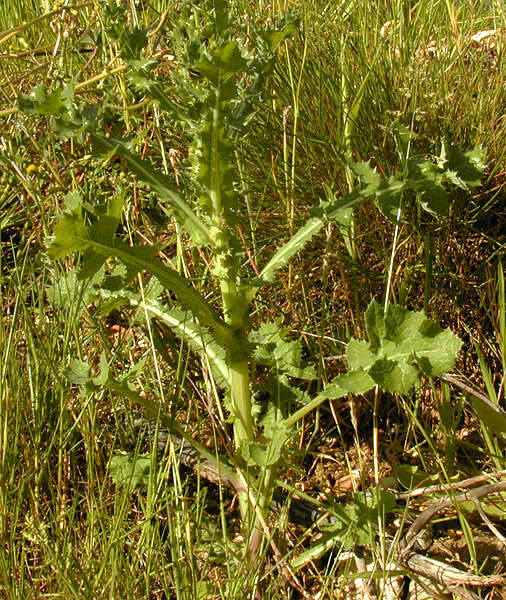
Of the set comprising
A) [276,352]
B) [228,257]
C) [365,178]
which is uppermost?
[365,178]

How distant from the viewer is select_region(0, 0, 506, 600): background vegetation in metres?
1.43

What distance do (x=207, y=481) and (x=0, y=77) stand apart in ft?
5.30

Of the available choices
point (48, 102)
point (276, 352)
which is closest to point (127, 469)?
point (276, 352)

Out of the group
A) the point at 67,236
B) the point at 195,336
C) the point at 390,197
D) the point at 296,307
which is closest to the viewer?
the point at 67,236

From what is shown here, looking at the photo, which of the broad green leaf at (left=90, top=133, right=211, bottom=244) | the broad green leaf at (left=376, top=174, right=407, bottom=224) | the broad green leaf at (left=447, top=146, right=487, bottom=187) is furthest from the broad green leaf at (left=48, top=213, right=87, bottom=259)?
the broad green leaf at (left=447, top=146, right=487, bottom=187)

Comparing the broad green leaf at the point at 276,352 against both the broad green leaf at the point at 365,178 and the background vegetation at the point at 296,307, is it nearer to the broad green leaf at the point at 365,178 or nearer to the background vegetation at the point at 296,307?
the background vegetation at the point at 296,307

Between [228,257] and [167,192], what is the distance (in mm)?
188

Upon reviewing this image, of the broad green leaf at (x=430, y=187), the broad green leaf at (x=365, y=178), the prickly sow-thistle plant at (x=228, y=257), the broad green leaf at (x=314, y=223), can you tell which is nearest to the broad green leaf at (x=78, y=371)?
the prickly sow-thistle plant at (x=228, y=257)

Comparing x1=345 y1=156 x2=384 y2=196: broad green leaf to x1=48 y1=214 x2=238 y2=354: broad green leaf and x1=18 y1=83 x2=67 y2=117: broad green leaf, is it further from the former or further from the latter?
x1=18 y1=83 x2=67 y2=117: broad green leaf

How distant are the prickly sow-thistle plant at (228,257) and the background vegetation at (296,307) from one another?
9cm

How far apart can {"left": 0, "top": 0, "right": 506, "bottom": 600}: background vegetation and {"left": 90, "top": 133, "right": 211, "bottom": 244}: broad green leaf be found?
232 millimetres

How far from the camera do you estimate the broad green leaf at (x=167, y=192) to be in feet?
4.86

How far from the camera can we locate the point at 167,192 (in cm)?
150

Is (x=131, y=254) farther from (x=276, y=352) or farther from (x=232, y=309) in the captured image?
(x=276, y=352)
